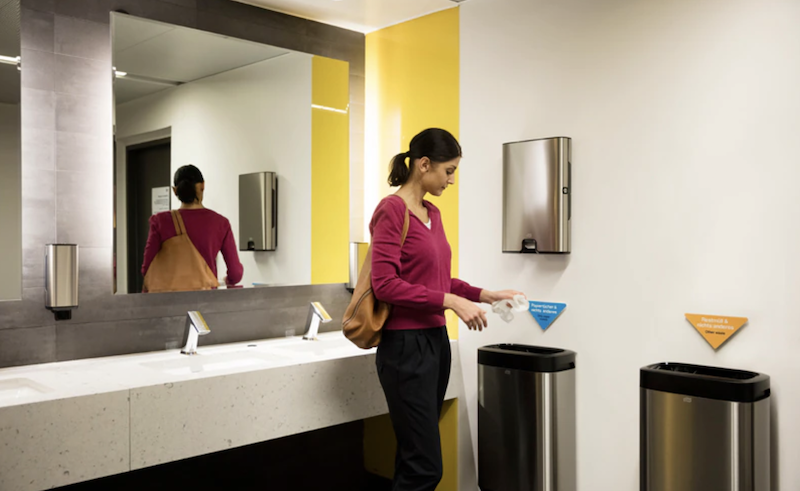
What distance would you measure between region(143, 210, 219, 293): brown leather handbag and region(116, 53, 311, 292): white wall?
9cm

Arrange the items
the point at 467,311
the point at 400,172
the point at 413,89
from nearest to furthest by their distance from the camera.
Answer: the point at 467,311 < the point at 400,172 < the point at 413,89

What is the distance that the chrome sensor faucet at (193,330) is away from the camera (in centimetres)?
279

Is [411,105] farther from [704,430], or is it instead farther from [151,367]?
[704,430]

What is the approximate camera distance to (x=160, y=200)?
285cm

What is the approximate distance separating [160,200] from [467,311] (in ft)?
4.69

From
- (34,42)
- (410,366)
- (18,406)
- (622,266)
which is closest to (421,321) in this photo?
(410,366)

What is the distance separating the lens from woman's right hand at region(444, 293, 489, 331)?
213 centimetres

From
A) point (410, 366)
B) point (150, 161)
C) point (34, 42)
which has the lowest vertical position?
point (410, 366)

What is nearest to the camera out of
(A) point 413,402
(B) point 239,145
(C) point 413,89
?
(A) point 413,402

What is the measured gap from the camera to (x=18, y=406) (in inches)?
76.6

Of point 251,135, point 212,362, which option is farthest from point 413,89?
point 212,362

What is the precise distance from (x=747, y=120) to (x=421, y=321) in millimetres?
1286

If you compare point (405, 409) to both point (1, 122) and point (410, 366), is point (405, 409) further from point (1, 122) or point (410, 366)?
point (1, 122)

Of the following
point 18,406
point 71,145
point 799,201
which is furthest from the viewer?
point 71,145
